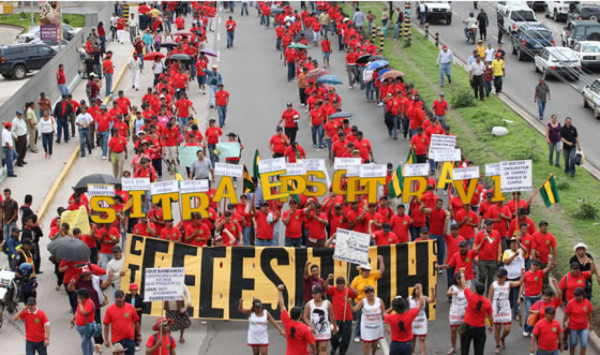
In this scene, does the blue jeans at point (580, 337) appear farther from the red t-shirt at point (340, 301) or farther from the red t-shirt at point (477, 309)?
the red t-shirt at point (340, 301)

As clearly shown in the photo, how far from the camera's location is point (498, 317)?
56.7 ft

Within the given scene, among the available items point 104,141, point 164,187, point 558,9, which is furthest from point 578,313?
point 558,9

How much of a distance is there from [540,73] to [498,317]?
24548 millimetres

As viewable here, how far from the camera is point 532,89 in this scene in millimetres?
37969

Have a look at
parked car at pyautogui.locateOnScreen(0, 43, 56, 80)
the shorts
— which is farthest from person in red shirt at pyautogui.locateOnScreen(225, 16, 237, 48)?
the shorts

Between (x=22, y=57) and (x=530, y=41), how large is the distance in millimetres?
20724

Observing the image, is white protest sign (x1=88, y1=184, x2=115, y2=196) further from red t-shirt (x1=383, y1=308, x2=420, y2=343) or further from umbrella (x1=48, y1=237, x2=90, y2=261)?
red t-shirt (x1=383, y1=308, x2=420, y2=343)

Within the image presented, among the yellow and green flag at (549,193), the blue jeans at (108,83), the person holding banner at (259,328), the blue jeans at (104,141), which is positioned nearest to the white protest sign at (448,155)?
the yellow and green flag at (549,193)

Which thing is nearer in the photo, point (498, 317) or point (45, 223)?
point (498, 317)

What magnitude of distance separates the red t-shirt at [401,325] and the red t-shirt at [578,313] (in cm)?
258

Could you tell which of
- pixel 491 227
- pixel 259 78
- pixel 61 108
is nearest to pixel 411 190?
pixel 491 227

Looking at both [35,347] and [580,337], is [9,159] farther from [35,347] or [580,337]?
[580,337]

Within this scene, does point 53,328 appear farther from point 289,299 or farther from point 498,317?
point 498,317

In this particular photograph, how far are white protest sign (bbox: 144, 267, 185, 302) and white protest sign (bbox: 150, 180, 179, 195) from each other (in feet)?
12.6
